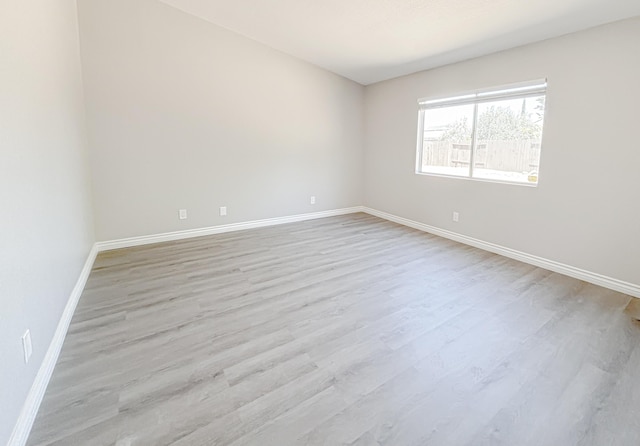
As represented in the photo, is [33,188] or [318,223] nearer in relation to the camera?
[33,188]

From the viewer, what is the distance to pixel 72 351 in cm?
204

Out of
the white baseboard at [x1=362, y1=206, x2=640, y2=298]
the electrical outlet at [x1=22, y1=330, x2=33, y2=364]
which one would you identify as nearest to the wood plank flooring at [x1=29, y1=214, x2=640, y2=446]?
the white baseboard at [x1=362, y1=206, x2=640, y2=298]

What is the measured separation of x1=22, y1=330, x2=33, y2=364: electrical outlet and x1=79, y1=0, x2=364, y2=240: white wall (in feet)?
9.03

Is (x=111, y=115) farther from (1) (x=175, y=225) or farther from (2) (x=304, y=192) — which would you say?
(2) (x=304, y=192)

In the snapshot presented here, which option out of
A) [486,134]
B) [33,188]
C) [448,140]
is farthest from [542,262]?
[33,188]

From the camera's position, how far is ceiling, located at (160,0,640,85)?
9.27 feet

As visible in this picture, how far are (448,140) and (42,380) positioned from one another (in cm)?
491

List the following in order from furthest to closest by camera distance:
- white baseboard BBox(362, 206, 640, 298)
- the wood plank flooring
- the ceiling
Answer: white baseboard BBox(362, 206, 640, 298), the ceiling, the wood plank flooring

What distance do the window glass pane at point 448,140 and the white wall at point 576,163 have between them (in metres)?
0.27

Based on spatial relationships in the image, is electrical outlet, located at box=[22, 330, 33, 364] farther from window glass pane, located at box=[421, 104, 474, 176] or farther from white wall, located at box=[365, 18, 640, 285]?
window glass pane, located at box=[421, 104, 474, 176]

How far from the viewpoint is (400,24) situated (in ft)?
11.2

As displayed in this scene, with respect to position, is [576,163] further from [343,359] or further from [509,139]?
[343,359]

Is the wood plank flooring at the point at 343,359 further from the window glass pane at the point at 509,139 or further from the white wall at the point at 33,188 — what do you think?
the window glass pane at the point at 509,139

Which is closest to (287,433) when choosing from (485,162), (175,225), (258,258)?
(258,258)
